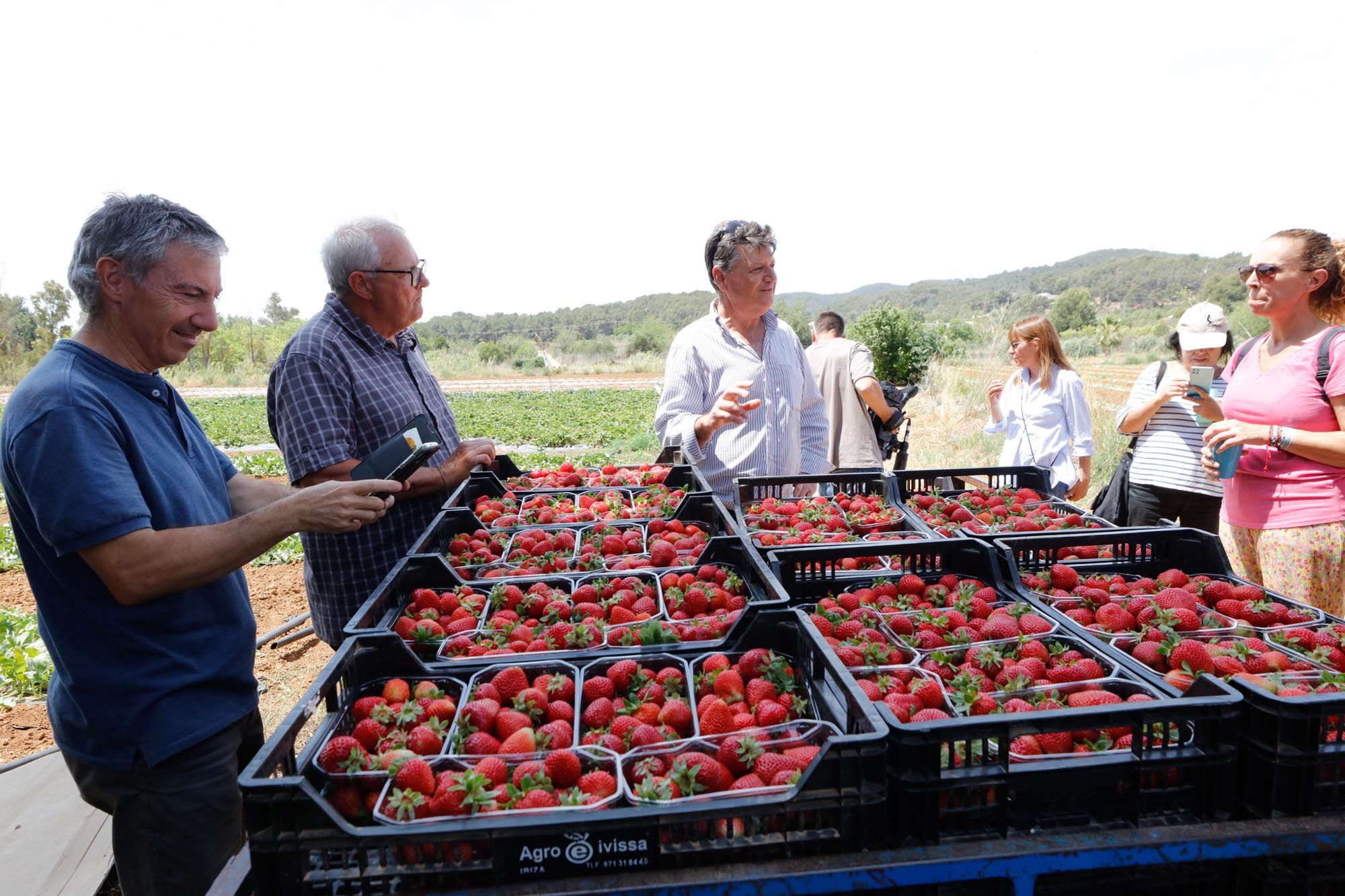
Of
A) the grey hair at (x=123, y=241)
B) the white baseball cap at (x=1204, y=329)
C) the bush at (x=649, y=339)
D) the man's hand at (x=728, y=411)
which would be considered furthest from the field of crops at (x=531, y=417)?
the bush at (x=649, y=339)

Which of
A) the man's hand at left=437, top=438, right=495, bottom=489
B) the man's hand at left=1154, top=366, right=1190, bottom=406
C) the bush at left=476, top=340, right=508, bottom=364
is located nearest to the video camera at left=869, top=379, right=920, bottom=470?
the man's hand at left=1154, top=366, right=1190, bottom=406

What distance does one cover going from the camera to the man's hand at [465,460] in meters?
3.22

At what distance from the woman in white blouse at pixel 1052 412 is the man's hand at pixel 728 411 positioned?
7.71 feet

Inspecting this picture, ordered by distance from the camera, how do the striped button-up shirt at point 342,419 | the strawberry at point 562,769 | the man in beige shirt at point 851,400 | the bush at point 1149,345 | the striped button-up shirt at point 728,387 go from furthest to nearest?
the bush at point 1149,345 → the man in beige shirt at point 851,400 → the striped button-up shirt at point 728,387 → the striped button-up shirt at point 342,419 → the strawberry at point 562,769

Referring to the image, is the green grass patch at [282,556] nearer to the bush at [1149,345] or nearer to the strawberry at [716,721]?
the strawberry at [716,721]

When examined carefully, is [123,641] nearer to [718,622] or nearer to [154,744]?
[154,744]

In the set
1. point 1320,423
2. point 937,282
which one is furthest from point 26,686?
point 937,282

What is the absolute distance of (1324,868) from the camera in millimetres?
1409

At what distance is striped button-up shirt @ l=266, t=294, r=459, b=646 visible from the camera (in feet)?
8.98

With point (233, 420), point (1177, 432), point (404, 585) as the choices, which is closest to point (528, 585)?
point (404, 585)

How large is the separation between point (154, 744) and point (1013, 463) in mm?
4942

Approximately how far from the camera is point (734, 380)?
12.6 feet

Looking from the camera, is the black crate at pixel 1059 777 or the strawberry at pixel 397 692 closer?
the black crate at pixel 1059 777

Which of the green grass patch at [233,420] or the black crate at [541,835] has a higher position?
the black crate at [541,835]
